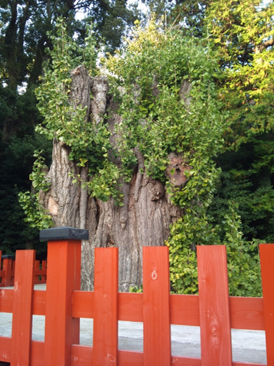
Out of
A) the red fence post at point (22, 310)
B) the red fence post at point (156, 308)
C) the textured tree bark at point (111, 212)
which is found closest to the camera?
the red fence post at point (156, 308)

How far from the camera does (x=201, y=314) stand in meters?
1.70

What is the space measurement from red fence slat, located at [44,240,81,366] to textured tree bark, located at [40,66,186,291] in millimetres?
3554

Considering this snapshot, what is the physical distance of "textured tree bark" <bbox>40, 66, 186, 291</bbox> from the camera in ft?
18.8

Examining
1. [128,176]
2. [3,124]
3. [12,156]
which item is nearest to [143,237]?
[128,176]

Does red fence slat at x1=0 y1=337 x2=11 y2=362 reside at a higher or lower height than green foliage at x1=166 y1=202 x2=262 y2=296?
lower

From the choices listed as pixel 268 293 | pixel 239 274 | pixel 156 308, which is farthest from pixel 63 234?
pixel 239 274

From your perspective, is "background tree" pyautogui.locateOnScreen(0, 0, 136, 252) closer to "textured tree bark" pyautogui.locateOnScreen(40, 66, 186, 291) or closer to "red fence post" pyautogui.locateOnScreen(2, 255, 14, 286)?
"red fence post" pyautogui.locateOnScreen(2, 255, 14, 286)

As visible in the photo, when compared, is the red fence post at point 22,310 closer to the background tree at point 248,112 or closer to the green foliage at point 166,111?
the green foliage at point 166,111

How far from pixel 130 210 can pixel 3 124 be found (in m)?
9.63

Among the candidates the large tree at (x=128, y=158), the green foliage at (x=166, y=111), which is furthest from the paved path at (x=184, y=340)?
the green foliage at (x=166, y=111)

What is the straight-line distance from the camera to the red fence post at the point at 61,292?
2.04m

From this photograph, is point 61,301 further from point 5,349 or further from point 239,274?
point 239,274

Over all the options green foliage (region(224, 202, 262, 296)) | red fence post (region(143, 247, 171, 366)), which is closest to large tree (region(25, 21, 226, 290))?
green foliage (region(224, 202, 262, 296))

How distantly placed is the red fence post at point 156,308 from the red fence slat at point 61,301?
0.52 metres
